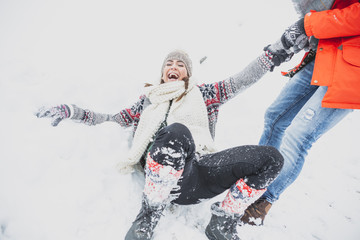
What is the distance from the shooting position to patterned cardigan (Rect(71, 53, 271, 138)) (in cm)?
159

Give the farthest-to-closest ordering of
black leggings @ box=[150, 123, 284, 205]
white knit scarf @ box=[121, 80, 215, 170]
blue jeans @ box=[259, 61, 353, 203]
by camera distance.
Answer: white knit scarf @ box=[121, 80, 215, 170], blue jeans @ box=[259, 61, 353, 203], black leggings @ box=[150, 123, 284, 205]

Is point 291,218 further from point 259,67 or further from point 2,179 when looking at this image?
point 2,179

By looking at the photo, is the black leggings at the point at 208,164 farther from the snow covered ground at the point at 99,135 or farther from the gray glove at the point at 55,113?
the gray glove at the point at 55,113

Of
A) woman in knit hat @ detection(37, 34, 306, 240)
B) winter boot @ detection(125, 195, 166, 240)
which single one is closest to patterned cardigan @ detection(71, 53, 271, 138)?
woman in knit hat @ detection(37, 34, 306, 240)

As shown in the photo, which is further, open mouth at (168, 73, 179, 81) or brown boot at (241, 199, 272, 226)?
open mouth at (168, 73, 179, 81)

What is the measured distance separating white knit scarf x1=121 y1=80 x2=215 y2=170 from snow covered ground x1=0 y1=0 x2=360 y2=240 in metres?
0.32

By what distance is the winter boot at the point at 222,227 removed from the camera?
1.20m

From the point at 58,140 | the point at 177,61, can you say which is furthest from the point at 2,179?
the point at 177,61

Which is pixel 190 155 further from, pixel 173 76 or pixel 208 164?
pixel 173 76

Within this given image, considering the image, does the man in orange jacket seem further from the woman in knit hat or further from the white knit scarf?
the white knit scarf

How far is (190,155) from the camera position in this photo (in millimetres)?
1153

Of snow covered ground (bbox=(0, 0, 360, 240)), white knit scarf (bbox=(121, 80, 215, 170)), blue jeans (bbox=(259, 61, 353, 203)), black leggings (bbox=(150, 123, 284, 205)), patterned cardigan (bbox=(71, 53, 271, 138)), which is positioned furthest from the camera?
patterned cardigan (bbox=(71, 53, 271, 138))

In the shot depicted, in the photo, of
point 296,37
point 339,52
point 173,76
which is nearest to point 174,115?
point 173,76

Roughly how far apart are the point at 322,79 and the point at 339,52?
20cm
